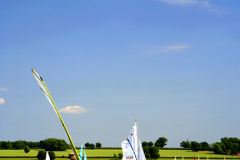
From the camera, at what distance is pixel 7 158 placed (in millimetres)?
147000

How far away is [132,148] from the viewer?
221ft

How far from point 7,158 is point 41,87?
498ft

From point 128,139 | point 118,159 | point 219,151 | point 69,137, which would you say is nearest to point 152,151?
point 118,159

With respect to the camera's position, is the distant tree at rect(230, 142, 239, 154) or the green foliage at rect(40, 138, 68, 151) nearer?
the green foliage at rect(40, 138, 68, 151)

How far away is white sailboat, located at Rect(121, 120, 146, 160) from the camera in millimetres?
66688

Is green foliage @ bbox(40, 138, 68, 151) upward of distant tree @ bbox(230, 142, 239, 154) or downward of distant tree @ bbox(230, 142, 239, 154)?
upward

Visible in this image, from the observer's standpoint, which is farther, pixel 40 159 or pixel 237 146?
pixel 237 146

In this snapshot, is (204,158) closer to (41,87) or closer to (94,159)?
(94,159)

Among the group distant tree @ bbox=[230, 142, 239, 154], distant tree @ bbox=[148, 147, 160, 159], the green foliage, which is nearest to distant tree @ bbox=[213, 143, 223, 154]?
distant tree @ bbox=[230, 142, 239, 154]

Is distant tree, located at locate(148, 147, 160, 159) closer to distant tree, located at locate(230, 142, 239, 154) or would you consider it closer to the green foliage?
the green foliage

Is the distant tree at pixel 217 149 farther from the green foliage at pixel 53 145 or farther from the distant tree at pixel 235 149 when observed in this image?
the green foliage at pixel 53 145

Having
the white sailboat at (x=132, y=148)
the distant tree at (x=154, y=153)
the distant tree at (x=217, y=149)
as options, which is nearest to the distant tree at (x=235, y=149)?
the distant tree at (x=217, y=149)

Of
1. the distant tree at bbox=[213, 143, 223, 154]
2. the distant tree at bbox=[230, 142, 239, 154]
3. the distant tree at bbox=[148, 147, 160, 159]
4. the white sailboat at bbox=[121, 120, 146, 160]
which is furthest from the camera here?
the distant tree at bbox=[213, 143, 223, 154]

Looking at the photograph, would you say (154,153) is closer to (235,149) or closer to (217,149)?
(217,149)
